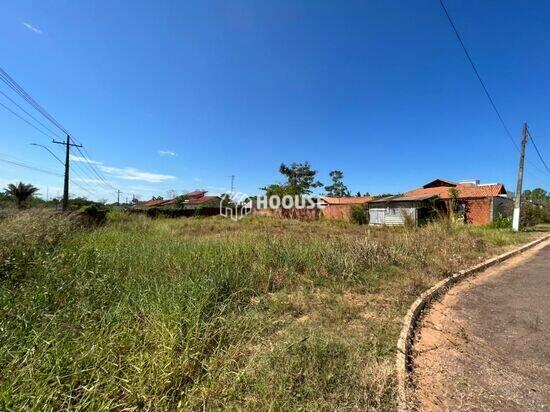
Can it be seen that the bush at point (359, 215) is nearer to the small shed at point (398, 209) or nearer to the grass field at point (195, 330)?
the small shed at point (398, 209)

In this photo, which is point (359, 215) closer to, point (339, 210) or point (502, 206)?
A: point (339, 210)

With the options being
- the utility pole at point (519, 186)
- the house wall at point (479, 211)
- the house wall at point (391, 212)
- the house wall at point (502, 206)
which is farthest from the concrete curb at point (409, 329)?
the house wall at point (502, 206)

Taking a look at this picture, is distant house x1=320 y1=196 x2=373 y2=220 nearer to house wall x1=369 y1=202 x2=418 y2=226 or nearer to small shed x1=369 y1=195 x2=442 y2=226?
house wall x1=369 y1=202 x2=418 y2=226

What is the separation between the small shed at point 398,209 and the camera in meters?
21.6

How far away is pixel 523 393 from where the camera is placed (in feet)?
8.40

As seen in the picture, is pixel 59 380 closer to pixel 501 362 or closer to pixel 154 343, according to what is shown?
pixel 154 343

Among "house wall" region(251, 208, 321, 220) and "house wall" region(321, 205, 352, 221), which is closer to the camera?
"house wall" region(321, 205, 352, 221)

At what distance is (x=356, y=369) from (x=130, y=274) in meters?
3.77

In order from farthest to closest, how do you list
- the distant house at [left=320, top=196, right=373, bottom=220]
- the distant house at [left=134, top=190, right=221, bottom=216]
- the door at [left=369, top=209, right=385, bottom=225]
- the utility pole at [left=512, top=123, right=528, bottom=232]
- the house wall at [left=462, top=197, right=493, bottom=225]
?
the distant house at [left=134, top=190, right=221, bottom=216]
the distant house at [left=320, top=196, right=373, bottom=220]
the door at [left=369, top=209, right=385, bottom=225]
the house wall at [left=462, top=197, right=493, bottom=225]
the utility pole at [left=512, top=123, right=528, bottom=232]

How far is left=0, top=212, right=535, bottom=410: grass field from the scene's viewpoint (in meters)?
2.30

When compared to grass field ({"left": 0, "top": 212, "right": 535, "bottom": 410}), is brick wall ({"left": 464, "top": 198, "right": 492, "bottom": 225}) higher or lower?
higher

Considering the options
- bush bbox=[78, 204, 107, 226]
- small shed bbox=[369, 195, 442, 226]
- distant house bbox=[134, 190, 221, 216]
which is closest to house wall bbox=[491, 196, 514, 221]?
small shed bbox=[369, 195, 442, 226]

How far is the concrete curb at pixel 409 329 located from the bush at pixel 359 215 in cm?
1844

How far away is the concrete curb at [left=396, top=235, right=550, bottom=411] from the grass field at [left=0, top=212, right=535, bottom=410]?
0.08 m
